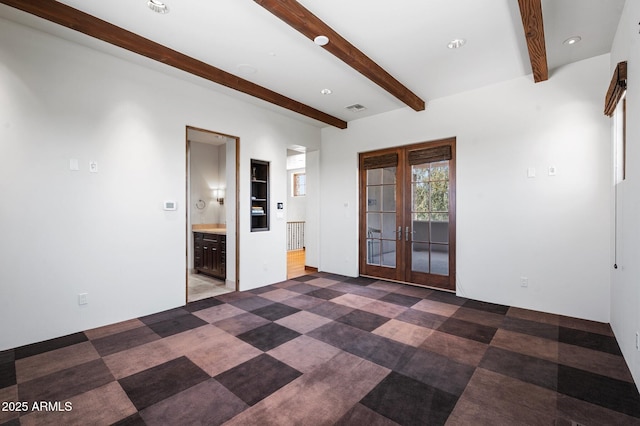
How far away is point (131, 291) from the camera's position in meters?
3.75

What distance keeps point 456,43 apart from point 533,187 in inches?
87.0

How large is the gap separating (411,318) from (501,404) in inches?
65.4

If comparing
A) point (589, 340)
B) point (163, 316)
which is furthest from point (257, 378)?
point (589, 340)

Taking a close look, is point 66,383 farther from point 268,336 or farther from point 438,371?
point 438,371

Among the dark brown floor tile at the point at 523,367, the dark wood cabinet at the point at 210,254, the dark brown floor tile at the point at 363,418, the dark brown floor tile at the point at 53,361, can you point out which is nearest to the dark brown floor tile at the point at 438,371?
the dark brown floor tile at the point at 523,367

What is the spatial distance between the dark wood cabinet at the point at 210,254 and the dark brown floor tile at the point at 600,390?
4895 mm

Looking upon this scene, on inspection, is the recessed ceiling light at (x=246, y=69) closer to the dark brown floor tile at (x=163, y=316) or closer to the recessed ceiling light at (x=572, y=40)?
the dark brown floor tile at (x=163, y=316)

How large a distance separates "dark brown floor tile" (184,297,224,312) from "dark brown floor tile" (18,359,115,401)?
1.52m

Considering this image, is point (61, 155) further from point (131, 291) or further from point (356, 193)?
point (356, 193)

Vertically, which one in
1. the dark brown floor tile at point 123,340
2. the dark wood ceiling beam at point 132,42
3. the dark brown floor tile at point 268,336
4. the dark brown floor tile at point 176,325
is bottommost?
the dark brown floor tile at point 268,336

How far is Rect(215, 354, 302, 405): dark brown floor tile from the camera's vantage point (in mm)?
2248

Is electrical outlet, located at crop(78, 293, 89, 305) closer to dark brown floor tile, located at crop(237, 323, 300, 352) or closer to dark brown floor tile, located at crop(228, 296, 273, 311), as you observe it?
dark brown floor tile, located at crop(228, 296, 273, 311)

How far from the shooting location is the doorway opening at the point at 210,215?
199 inches

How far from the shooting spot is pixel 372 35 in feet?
10.5
